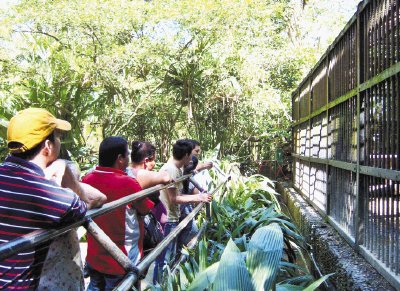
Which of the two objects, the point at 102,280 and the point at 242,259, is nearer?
the point at 242,259

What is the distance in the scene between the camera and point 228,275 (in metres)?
2.20

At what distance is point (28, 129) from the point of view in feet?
6.08

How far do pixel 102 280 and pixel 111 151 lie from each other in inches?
33.5

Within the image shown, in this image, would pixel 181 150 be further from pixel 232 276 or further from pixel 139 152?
pixel 232 276

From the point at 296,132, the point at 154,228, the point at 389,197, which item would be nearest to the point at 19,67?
the point at 296,132

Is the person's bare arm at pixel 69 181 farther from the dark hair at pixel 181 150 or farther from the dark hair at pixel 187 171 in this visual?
the dark hair at pixel 187 171

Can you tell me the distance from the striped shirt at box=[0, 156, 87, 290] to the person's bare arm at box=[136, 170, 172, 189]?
146 centimetres

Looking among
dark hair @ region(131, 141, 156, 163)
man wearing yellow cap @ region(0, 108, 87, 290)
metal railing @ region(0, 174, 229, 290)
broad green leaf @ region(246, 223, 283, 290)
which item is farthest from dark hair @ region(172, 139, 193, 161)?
man wearing yellow cap @ region(0, 108, 87, 290)

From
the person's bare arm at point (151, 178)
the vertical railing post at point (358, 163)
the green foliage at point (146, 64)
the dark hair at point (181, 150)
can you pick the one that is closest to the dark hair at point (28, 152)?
the person's bare arm at point (151, 178)

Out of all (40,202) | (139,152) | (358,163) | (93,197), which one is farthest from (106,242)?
(358,163)

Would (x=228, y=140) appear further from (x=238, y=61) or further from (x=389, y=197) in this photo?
(x=389, y=197)

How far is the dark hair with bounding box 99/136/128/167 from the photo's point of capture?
3.04m

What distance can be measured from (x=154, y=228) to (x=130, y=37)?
892cm

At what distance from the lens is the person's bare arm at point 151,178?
320cm
